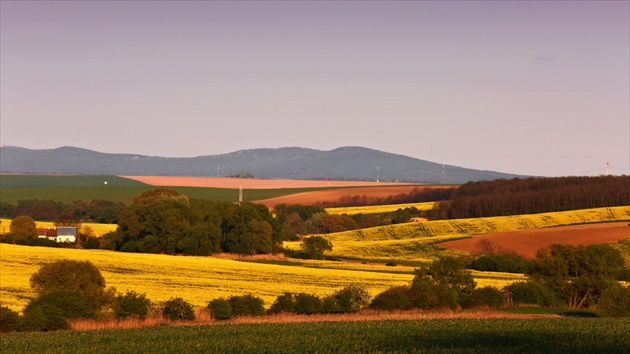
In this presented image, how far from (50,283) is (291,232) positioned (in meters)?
67.7

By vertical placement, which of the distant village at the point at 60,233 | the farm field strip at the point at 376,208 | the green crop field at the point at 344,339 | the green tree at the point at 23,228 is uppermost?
the farm field strip at the point at 376,208

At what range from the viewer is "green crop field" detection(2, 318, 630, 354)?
108 ft

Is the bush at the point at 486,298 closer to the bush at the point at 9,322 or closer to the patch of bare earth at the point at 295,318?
the patch of bare earth at the point at 295,318

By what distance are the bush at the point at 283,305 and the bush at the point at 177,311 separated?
5.43 m

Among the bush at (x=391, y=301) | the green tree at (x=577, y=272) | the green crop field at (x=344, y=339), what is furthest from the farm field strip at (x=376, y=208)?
the green crop field at (x=344, y=339)

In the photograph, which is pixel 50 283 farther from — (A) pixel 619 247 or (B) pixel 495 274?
(A) pixel 619 247

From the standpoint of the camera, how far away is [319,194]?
573 feet

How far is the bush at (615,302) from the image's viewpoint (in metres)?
54.2

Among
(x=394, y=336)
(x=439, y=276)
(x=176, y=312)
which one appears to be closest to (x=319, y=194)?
(x=439, y=276)

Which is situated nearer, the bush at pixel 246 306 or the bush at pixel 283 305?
the bush at pixel 246 306

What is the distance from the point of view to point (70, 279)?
5416cm

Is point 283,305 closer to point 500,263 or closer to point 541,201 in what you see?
point 500,263

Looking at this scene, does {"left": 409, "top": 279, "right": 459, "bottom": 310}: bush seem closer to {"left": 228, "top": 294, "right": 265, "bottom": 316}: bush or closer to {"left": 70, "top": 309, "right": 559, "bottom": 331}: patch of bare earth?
{"left": 70, "top": 309, "right": 559, "bottom": 331}: patch of bare earth

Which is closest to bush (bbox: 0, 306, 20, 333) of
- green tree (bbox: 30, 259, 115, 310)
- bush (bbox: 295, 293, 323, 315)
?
green tree (bbox: 30, 259, 115, 310)
